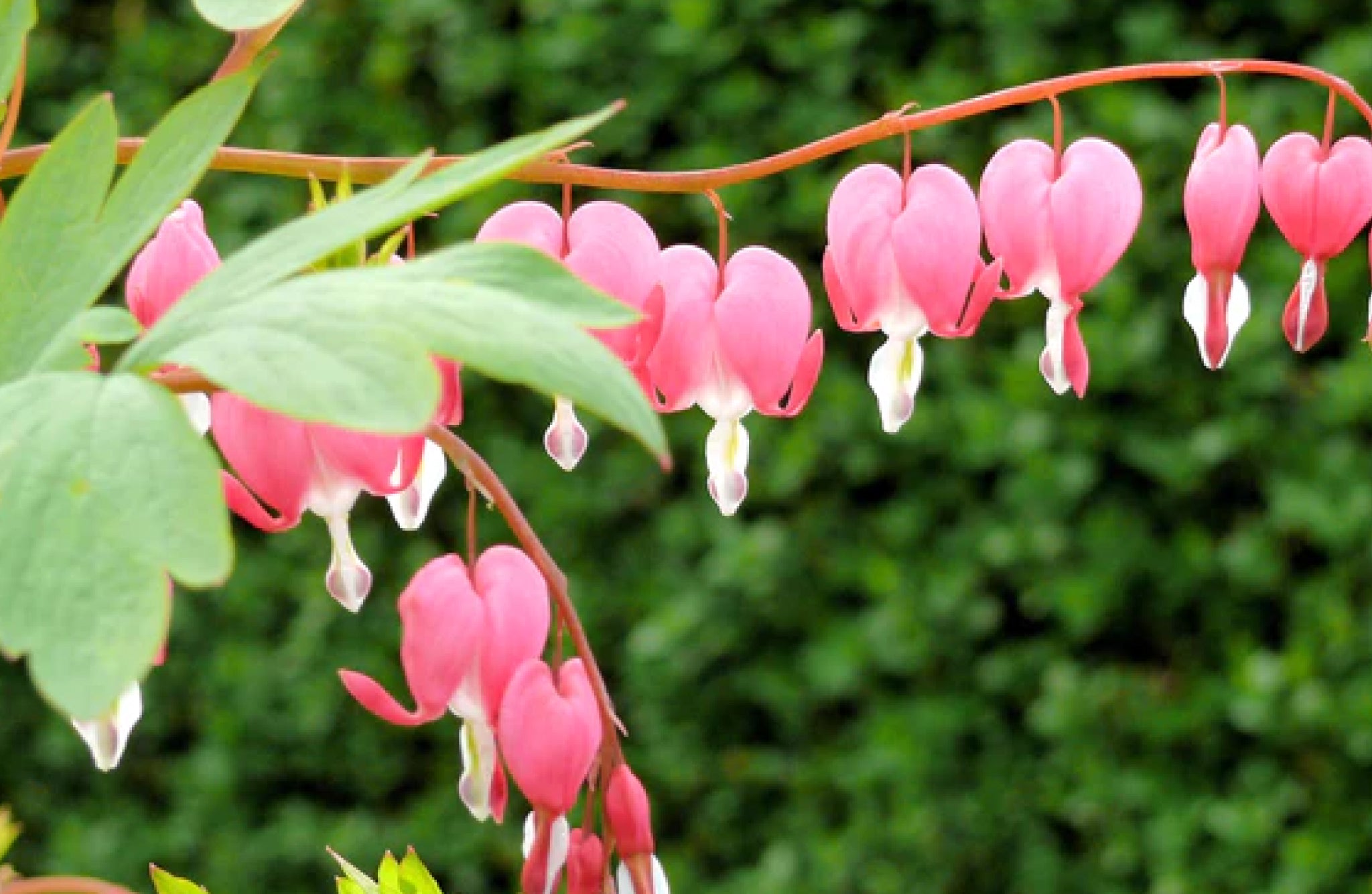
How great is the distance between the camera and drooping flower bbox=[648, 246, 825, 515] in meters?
0.72

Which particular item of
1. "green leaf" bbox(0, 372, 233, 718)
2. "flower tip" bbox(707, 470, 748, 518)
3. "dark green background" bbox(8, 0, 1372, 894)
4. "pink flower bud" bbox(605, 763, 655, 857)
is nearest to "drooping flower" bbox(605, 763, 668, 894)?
"pink flower bud" bbox(605, 763, 655, 857)

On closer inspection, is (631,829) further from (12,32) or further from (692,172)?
(12,32)

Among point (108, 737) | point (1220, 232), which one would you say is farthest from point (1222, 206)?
point (108, 737)

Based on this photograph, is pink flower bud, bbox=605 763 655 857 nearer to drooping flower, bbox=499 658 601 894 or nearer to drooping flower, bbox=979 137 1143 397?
drooping flower, bbox=499 658 601 894

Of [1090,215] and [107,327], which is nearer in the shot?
[107,327]

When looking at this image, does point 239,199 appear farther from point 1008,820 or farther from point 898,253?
point 898,253

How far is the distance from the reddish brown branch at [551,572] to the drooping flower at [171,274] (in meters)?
0.09

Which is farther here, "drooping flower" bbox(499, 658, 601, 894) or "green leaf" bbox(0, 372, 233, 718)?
"drooping flower" bbox(499, 658, 601, 894)

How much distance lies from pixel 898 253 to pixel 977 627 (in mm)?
1386

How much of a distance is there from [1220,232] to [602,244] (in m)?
0.24

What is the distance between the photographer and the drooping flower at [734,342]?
2.35ft

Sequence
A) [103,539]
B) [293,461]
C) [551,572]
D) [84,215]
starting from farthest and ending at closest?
1. [551,572]
2. [293,461]
3. [84,215]
4. [103,539]

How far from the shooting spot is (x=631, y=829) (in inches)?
27.7

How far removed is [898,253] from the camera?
731mm
